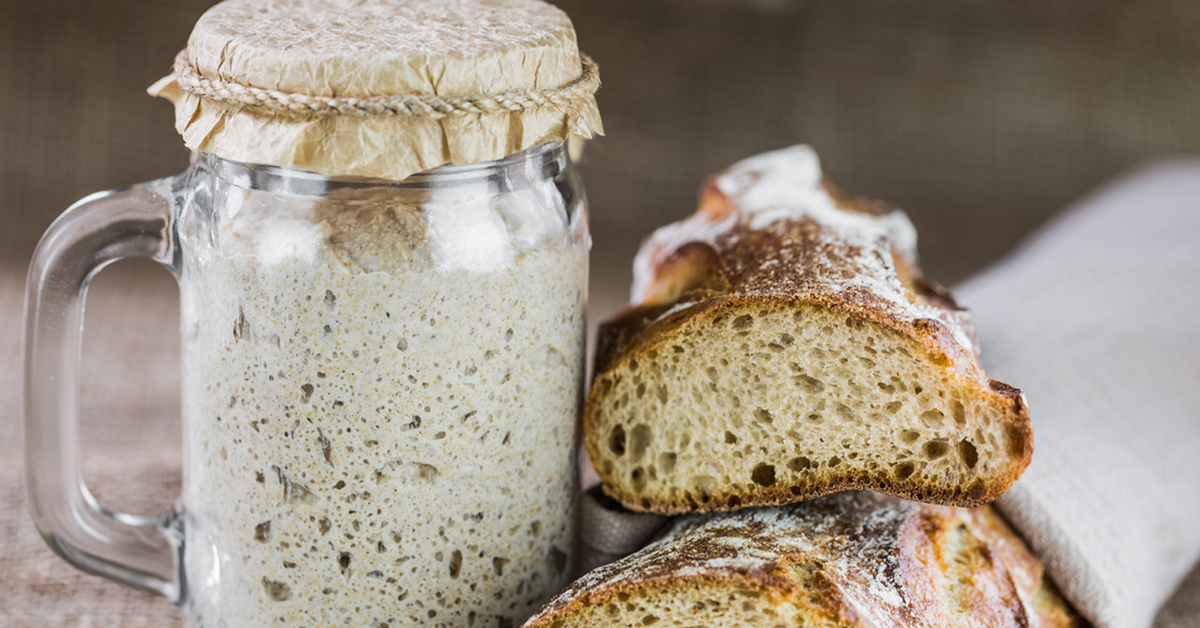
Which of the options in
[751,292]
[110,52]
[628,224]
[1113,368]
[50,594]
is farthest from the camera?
[628,224]

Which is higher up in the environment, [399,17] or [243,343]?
[399,17]

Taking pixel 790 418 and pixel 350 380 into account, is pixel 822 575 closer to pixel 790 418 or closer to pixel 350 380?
pixel 790 418

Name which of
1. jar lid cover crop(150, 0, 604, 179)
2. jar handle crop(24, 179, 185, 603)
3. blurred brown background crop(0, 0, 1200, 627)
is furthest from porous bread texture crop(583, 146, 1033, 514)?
blurred brown background crop(0, 0, 1200, 627)

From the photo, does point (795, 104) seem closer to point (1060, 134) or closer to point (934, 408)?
point (1060, 134)

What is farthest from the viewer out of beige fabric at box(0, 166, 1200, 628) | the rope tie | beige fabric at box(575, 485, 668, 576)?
beige fabric at box(0, 166, 1200, 628)

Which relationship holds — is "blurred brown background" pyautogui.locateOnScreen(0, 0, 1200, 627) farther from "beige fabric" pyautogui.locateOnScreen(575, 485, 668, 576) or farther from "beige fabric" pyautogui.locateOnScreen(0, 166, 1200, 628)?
"beige fabric" pyautogui.locateOnScreen(575, 485, 668, 576)

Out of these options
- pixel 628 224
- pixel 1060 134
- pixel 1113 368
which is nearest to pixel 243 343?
pixel 1113 368

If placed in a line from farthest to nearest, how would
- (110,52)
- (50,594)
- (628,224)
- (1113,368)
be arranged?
(628,224) < (110,52) < (1113,368) < (50,594)
